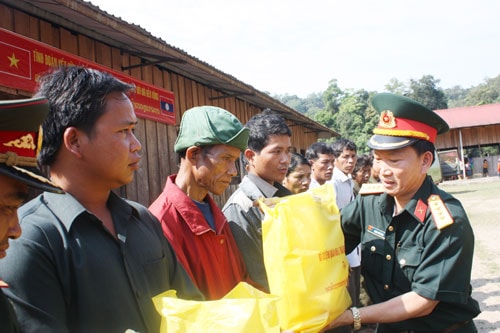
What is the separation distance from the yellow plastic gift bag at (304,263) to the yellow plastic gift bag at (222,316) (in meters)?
0.53

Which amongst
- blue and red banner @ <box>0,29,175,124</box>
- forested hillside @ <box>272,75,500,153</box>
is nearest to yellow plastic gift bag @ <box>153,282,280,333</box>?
blue and red banner @ <box>0,29,175,124</box>

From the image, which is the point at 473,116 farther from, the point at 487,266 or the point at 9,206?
the point at 9,206

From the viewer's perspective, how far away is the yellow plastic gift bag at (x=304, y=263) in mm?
1782

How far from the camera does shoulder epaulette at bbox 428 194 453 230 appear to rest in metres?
1.88

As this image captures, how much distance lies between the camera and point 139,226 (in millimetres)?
1515

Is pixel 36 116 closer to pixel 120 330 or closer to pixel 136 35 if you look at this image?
pixel 120 330

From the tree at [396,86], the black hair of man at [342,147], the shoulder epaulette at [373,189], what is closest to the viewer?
the shoulder epaulette at [373,189]

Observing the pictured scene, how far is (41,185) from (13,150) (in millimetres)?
111

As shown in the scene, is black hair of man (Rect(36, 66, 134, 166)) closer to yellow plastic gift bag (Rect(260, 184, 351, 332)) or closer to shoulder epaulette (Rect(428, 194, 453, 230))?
yellow plastic gift bag (Rect(260, 184, 351, 332))

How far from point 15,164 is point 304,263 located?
117 centimetres

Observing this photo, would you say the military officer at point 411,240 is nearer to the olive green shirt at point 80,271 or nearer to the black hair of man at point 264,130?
the black hair of man at point 264,130

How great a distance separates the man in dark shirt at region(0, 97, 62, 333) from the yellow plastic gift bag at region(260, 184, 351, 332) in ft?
3.20

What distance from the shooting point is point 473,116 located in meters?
27.2

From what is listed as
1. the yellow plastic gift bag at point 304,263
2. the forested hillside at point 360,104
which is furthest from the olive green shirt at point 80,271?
the forested hillside at point 360,104
